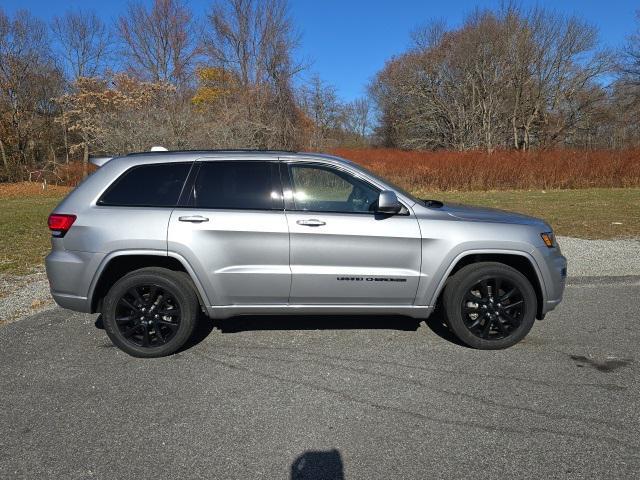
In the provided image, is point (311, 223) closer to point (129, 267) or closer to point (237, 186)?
point (237, 186)

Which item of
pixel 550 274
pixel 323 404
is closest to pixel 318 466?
pixel 323 404

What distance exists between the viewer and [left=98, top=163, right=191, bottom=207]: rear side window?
3807 mm

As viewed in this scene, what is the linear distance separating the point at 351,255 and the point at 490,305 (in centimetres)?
130

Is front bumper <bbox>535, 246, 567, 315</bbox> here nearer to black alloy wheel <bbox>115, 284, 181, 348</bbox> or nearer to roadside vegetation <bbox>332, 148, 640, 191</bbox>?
black alloy wheel <bbox>115, 284, 181, 348</bbox>

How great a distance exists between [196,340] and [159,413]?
1197mm

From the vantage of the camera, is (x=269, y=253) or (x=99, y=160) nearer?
(x=269, y=253)

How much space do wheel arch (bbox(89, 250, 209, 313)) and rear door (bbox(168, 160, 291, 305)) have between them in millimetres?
76

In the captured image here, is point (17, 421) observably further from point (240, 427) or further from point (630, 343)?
point (630, 343)

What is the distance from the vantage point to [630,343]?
13.2 ft

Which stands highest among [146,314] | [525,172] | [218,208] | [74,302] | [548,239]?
[525,172]

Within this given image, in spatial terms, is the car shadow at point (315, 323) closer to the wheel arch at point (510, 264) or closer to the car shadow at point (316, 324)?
the car shadow at point (316, 324)

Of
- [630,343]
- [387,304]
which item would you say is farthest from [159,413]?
[630,343]

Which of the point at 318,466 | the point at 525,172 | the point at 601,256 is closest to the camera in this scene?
the point at 318,466

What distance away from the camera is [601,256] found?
737 cm
